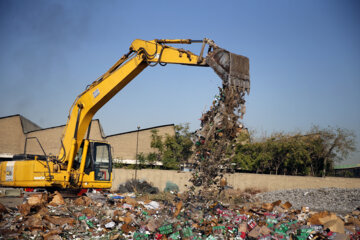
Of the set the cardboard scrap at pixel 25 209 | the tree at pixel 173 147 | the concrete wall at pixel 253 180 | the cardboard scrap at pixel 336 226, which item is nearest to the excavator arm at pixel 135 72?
the cardboard scrap at pixel 25 209

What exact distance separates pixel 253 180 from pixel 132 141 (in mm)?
10412

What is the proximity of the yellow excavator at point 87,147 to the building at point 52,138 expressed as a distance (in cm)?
1308

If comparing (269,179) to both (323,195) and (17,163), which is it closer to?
(323,195)

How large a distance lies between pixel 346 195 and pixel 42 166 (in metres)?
11.4

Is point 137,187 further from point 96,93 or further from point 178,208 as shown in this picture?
point 178,208

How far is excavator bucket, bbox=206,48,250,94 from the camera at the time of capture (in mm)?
6578

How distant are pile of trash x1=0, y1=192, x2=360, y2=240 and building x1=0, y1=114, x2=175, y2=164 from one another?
16.2m

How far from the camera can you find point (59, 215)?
7.00 metres

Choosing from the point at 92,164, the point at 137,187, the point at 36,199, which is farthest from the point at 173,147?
the point at 36,199

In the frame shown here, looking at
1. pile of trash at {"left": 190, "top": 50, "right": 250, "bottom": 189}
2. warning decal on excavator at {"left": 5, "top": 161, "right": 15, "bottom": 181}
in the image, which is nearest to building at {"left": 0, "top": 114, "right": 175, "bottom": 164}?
warning decal on excavator at {"left": 5, "top": 161, "right": 15, "bottom": 181}

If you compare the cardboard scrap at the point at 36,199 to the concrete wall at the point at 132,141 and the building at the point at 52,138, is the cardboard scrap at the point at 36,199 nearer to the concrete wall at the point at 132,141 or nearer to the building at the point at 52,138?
the building at the point at 52,138

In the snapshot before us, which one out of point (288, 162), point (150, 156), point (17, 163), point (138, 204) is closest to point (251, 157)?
point (288, 162)

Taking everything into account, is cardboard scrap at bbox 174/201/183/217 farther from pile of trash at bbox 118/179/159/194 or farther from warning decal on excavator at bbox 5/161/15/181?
pile of trash at bbox 118/179/159/194

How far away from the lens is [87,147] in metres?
9.83
